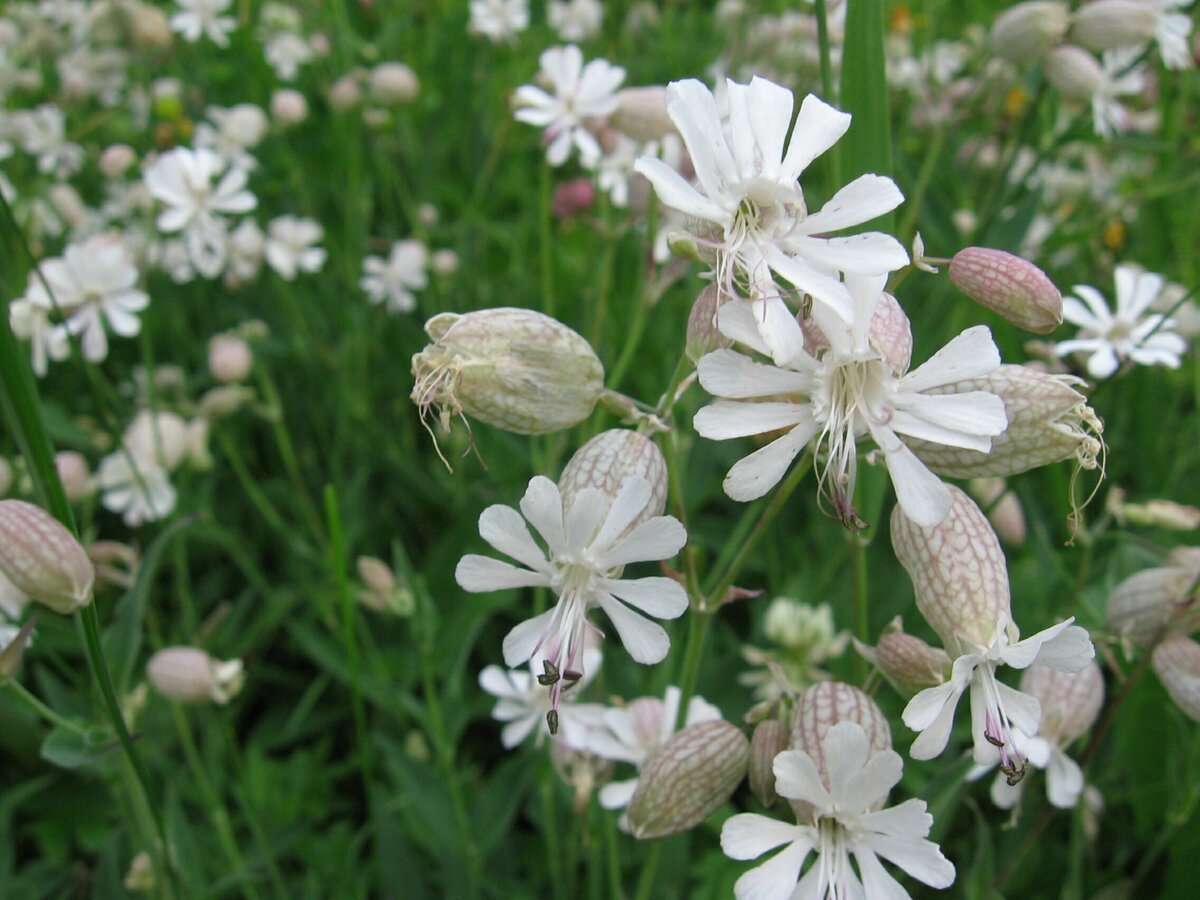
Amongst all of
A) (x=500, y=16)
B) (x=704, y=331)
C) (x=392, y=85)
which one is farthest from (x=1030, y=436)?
(x=500, y=16)

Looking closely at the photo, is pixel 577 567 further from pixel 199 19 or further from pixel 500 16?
pixel 199 19

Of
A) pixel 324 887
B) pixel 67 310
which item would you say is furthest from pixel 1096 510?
pixel 67 310

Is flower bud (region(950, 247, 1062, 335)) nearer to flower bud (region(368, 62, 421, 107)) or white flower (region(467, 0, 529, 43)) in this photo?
flower bud (region(368, 62, 421, 107))

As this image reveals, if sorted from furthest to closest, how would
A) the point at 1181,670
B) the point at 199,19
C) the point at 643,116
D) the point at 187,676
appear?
the point at 199,19
the point at 643,116
the point at 187,676
the point at 1181,670

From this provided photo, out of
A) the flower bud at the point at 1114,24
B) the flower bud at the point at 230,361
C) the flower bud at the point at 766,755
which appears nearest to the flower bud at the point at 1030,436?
the flower bud at the point at 766,755

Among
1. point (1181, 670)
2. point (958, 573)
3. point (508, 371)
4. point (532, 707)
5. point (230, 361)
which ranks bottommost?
point (532, 707)

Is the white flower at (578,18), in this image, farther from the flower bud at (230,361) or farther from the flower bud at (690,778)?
the flower bud at (690,778)

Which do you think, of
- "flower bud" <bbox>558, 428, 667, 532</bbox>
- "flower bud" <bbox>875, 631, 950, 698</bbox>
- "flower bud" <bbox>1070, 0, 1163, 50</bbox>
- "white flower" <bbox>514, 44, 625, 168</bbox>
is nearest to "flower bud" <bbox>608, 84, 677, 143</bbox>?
"white flower" <bbox>514, 44, 625, 168</bbox>
